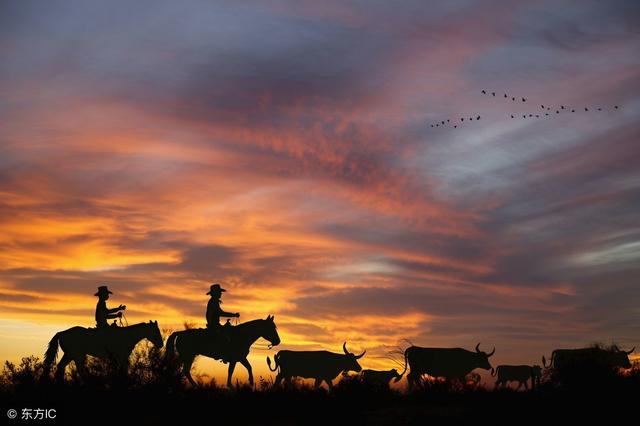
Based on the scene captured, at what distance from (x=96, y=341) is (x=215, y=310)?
4.56 metres

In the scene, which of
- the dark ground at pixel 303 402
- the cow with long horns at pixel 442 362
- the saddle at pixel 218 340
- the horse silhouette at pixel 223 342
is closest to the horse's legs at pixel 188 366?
the horse silhouette at pixel 223 342

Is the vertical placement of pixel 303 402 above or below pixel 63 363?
below

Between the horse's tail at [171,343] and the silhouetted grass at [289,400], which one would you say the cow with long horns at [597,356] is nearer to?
the silhouetted grass at [289,400]

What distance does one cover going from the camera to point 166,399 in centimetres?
2314

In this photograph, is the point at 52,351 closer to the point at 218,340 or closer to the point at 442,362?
the point at 218,340

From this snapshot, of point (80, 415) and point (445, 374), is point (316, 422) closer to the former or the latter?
point (80, 415)

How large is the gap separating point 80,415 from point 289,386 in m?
7.05

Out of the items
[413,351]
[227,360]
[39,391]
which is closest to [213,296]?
[227,360]

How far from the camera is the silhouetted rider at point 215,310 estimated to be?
95.3 feet

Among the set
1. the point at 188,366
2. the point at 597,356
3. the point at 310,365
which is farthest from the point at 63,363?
the point at 597,356

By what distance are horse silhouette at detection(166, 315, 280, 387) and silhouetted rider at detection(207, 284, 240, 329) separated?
1.50 feet

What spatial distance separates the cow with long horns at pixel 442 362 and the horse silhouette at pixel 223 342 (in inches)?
247

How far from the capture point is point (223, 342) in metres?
29.7

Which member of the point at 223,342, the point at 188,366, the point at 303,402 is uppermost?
the point at 223,342
